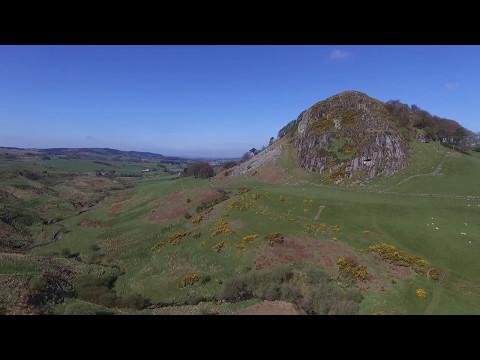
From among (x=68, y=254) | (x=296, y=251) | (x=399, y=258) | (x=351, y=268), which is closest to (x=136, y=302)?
(x=296, y=251)

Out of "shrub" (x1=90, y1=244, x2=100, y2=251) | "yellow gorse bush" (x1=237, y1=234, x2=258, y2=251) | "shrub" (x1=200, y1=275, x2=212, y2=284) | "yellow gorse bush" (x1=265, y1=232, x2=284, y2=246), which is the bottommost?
"shrub" (x1=90, y1=244, x2=100, y2=251)

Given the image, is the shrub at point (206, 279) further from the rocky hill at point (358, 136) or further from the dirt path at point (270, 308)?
the rocky hill at point (358, 136)

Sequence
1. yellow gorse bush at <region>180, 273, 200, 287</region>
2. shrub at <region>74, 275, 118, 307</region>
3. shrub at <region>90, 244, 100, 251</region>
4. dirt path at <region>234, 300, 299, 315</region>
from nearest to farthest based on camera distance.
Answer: dirt path at <region>234, 300, 299, 315</region>, shrub at <region>74, 275, 118, 307</region>, yellow gorse bush at <region>180, 273, 200, 287</region>, shrub at <region>90, 244, 100, 251</region>

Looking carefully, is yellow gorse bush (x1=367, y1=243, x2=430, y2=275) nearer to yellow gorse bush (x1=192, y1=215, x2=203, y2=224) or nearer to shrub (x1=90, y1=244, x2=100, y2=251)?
yellow gorse bush (x1=192, y1=215, x2=203, y2=224)

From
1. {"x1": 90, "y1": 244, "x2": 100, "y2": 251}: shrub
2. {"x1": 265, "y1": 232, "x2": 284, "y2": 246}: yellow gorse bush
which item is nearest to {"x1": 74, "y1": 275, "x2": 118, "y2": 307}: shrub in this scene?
{"x1": 90, "y1": 244, "x2": 100, "y2": 251}: shrub

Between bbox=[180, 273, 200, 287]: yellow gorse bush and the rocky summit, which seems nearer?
bbox=[180, 273, 200, 287]: yellow gorse bush

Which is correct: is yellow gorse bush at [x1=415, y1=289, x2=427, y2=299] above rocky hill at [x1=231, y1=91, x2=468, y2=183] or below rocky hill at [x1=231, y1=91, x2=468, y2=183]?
below

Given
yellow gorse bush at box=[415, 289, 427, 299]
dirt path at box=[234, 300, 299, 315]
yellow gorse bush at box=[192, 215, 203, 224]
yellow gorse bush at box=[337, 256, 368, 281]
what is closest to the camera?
dirt path at box=[234, 300, 299, 315]

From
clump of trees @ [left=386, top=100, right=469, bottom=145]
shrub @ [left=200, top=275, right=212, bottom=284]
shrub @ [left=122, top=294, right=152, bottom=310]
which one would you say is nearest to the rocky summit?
clump of trees @ [left=386, top=100, right=469, bottom=145]

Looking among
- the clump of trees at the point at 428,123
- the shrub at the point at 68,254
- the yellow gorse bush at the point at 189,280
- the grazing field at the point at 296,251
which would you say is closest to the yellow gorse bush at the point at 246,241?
the grazing field at the point at 296,251
